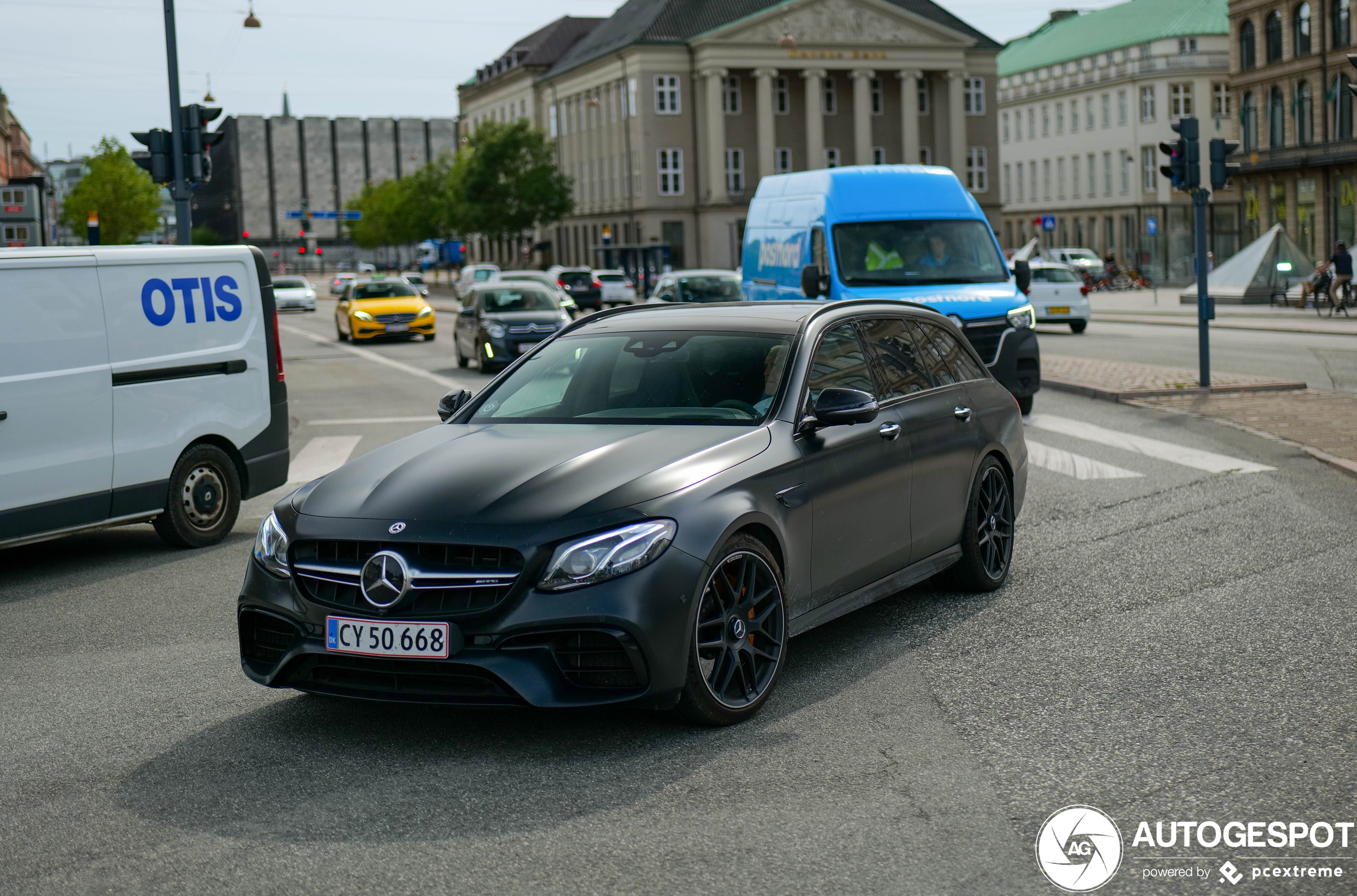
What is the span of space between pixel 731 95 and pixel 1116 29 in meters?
26.2

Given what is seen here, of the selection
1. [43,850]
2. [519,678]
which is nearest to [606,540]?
[519,678]

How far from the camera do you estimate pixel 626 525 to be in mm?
5289

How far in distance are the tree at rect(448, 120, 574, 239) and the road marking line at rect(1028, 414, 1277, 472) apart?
248ft

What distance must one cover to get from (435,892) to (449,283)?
→ 336 feet

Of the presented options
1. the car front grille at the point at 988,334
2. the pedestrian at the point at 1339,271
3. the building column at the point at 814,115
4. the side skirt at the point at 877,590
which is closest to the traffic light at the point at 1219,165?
the car front grille at the point at 988,334

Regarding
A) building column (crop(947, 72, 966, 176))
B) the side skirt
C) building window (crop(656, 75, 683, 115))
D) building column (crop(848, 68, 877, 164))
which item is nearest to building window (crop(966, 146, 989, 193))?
building column (crop(947, 72, 966, 176))

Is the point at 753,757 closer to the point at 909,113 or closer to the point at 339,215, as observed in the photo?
the point at 909,113

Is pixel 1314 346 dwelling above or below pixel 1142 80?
below

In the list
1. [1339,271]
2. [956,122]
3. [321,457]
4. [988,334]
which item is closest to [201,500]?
[321,457]

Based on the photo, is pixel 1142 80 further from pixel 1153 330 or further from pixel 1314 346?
pixel 1314 346

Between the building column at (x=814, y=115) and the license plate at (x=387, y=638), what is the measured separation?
8772 cm

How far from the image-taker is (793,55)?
3553 inches

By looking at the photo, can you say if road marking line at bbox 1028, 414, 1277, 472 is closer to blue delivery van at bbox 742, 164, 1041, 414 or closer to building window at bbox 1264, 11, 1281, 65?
blue delivery van at bbox 742, 164, 1041, 414

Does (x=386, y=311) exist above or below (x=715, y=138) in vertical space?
below
